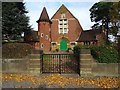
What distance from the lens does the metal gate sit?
481 inches

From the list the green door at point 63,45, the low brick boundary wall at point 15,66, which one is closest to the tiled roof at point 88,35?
the green door at point 63,45

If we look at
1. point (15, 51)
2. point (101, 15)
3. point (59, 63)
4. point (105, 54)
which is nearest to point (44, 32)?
point (101, 15)

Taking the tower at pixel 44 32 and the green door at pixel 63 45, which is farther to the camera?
the green door at pixel 63 45

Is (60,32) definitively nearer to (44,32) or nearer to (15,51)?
(44,32)

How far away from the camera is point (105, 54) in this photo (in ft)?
37.4

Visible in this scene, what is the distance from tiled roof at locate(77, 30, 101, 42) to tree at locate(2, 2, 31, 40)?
Result: 72.1 feet

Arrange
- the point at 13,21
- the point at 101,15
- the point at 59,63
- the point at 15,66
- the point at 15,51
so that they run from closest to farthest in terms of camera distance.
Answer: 1. the point at 15,66
2. the point at 15,51
3. the point at 59,63
4. the point at 13,21
5. the point at 101,15

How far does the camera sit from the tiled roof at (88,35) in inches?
1762

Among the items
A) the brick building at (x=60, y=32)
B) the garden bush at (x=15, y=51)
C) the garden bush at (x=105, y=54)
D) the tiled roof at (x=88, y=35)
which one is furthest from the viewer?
the brick building at (x=60, y=32)

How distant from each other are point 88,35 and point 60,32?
6119 mm

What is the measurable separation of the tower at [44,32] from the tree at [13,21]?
19.9 metres

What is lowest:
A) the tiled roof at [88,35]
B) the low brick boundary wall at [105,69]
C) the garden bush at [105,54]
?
the low brick boundary wall at [105,69]

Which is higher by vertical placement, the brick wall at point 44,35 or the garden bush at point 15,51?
the brick wall at point 44,35

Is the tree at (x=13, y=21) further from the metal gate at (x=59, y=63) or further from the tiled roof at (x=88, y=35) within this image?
the tiled roof at (x=88, y=35)
